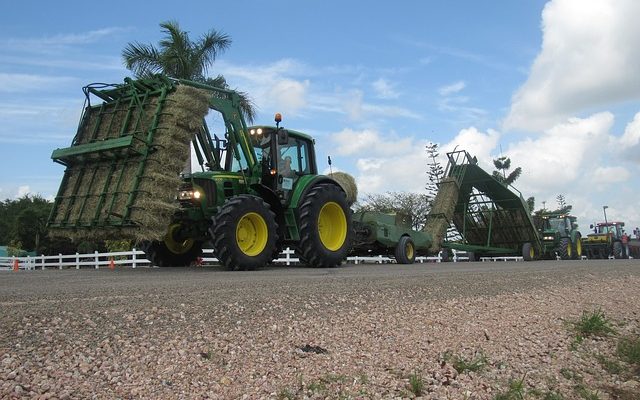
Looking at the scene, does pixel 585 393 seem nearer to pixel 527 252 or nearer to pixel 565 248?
pixel 527 252

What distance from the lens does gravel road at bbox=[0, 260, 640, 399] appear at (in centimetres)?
379

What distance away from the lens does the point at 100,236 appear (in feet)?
33.3

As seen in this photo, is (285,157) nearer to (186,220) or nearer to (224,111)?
(224,111)

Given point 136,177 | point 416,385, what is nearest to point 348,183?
point 136,177

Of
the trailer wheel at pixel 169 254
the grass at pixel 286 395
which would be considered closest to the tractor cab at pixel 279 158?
the trailer wheel at pixel 169 254

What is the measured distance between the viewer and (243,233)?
1062 centimetres

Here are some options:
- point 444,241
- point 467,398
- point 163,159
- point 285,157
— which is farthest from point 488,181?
point 467,398

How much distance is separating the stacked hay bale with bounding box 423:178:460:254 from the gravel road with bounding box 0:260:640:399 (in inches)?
514

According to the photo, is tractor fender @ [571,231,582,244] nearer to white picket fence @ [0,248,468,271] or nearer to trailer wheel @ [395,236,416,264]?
white picket fence @ [0,248,468,271]

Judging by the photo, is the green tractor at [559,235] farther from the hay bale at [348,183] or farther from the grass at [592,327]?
the grass at [592,327]

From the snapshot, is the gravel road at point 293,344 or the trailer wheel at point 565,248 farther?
the trailer wheel at point 565,248

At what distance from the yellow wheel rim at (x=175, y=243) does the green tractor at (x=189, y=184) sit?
0.03m

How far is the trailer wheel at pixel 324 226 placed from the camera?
1167 cm

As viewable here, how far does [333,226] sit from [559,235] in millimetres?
16835
